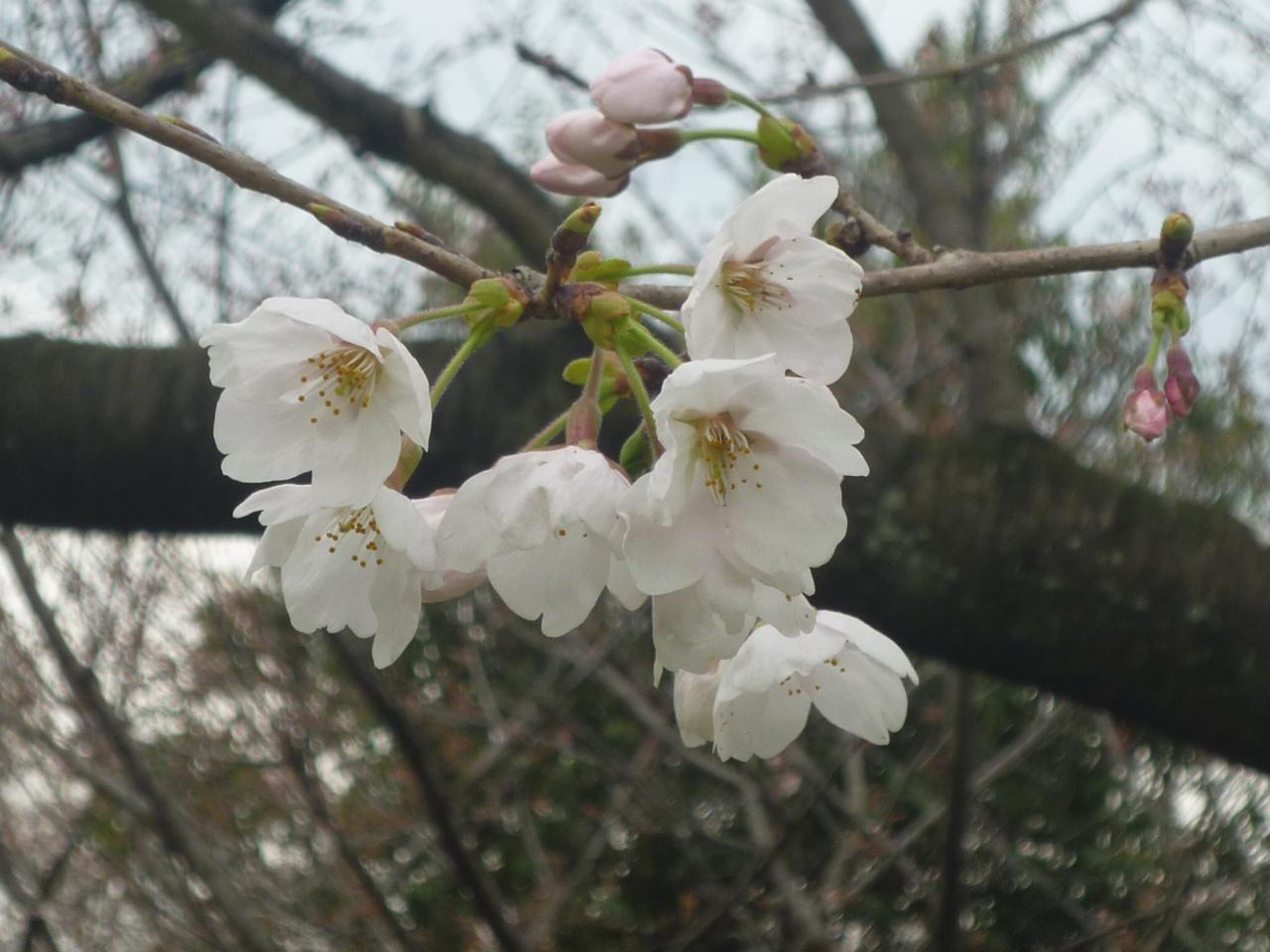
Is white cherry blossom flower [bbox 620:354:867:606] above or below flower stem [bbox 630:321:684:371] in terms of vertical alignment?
below

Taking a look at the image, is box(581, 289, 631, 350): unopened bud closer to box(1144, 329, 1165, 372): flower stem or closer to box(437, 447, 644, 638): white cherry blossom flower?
box(437, 447, 644, 638): white cherry blossom flower

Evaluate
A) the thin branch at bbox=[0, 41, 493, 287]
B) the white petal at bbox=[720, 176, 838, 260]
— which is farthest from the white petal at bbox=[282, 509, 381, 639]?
the white petal at bbox=[720, 176, 838, 260]

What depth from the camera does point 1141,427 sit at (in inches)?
39.4

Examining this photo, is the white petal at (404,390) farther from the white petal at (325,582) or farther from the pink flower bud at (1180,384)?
the pink flower bud at (1180,384)

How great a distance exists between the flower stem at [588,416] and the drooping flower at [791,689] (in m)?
0.25

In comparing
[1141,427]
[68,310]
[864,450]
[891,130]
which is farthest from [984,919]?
[1141,427]

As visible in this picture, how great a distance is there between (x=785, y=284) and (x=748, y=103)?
12.5 inches

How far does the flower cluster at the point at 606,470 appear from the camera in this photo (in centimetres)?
75

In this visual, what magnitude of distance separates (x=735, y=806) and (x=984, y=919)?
130 cm

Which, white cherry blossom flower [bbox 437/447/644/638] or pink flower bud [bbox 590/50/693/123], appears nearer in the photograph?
white cherry blossom flower [bbox 437/447/644/638]

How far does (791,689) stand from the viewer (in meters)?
1.06

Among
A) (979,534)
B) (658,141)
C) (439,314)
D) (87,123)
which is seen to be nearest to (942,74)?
(979,534)

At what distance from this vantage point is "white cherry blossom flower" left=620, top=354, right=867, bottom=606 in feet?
2.41

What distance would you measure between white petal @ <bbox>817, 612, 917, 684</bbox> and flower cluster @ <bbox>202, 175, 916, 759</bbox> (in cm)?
28
